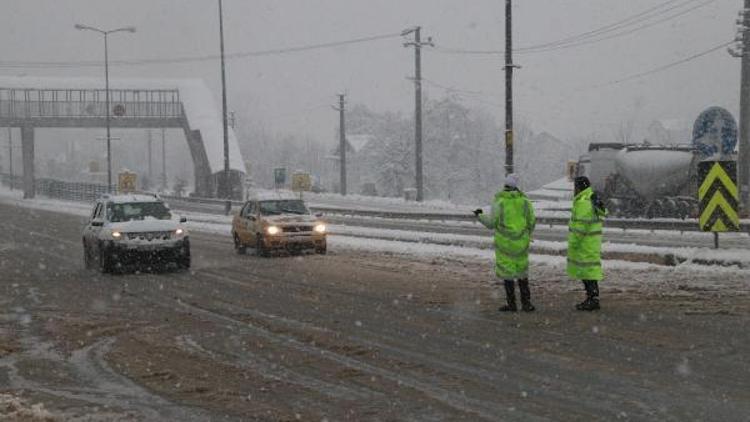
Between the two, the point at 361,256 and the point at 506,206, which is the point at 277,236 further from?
the point at 506,206

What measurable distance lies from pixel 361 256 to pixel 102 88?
163ft

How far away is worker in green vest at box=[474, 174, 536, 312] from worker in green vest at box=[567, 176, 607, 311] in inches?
26.1

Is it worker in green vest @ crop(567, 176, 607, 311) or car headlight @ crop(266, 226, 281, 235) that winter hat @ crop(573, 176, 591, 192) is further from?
car headlight @ crop(266, 226, 281, 235)

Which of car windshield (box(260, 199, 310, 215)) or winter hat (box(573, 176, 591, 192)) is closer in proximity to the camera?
winter hat (box(573, 176, 591, 192))

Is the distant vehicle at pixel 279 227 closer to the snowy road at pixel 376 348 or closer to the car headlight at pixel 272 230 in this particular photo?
the car headlight at pixel 272 230

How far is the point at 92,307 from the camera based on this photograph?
14281 millimetres

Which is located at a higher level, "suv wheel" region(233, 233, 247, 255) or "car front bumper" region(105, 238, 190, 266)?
"car front bumper" region(105, 238, 190, 266)

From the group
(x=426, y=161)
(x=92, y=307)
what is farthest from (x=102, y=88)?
(x=92, y=307)

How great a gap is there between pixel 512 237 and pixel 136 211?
35.9ft

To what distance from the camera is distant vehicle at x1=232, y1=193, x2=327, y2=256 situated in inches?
922

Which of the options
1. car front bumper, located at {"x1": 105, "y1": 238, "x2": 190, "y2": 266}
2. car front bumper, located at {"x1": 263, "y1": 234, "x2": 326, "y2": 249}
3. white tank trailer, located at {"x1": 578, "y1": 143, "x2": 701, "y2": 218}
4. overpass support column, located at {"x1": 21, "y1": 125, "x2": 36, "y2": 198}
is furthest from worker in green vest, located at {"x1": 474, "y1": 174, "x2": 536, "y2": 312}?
overpass support column, located at {"x1": 21, "y1": 125, "x2": 36, "y2": 198}

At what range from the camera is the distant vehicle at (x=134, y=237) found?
19625 millimetres

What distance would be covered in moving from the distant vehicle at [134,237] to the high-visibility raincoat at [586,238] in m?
10.1

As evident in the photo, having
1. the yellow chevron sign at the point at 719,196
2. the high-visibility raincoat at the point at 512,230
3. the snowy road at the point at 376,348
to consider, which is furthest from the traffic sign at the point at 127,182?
the high-visibility raincoat at the point at 512,230
